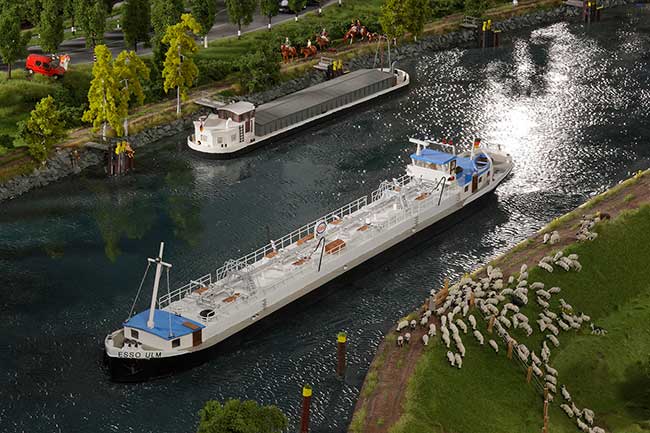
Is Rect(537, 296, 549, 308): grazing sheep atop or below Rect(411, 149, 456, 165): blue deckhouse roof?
below

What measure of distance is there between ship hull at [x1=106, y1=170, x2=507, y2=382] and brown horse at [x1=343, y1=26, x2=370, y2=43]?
5860 centimetres

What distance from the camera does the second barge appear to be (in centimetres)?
14000

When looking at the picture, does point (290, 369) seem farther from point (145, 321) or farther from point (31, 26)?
point (31, 26)

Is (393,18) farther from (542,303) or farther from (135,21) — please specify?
(542,303)

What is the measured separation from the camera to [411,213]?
11781 centimetres

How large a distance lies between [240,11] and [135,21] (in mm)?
19089

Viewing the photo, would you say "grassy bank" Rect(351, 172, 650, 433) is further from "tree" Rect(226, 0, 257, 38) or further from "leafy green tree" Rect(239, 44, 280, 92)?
"tree" Rect(226, 0, 257, 38)

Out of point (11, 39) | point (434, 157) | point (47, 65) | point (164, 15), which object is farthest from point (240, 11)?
point (434, 157)

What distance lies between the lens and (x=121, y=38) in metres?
175

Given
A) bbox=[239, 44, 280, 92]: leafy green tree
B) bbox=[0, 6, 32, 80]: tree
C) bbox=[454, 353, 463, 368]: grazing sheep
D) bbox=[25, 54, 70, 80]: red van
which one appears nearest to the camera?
bbox=[454, 353, 463, 368]: grazing sheep

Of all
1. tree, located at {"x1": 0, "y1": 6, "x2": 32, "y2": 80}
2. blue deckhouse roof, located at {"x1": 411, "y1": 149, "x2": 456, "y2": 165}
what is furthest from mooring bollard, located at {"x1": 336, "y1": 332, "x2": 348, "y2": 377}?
tree, located at {"x1": 0, "y1": 6, "x2": 32, "y2": 80}

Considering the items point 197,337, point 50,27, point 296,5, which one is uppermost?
point 50,27

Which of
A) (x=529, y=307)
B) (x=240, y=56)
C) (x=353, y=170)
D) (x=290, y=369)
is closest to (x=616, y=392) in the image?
(x=529, y=307)

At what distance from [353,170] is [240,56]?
131ft
